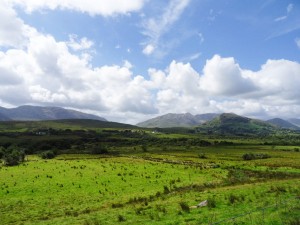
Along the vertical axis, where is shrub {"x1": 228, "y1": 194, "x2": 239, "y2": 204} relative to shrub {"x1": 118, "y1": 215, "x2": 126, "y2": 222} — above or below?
above

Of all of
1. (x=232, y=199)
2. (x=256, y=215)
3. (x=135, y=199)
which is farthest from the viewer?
(x=135, y=199)

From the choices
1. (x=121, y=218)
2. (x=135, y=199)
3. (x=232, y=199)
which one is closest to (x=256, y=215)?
(x=232, y=199)

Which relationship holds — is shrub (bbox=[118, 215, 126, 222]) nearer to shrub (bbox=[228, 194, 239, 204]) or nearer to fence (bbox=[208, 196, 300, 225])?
fence (bbox=[208, 196, 300, 225])

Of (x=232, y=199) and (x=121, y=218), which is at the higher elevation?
(x=232, y=199)

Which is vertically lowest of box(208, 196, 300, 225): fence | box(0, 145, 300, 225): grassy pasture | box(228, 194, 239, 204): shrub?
box(0, 145, 300, 225): grassy pasture

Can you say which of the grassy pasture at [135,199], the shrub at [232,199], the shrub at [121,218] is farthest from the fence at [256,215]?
the shrub at [121,218]

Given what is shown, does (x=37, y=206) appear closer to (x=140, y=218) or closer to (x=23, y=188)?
(x=23, y=188)

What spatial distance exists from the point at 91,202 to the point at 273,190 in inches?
935

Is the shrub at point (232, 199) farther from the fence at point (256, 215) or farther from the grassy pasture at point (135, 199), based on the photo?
the fence at point (256, 215)

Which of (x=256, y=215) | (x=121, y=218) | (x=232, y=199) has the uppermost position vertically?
(x=256, y=215)

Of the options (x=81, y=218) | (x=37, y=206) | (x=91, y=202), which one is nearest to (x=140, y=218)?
(x=81, y=218)

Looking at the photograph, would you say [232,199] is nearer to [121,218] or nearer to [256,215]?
[256,215]

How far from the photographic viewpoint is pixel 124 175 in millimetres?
70000

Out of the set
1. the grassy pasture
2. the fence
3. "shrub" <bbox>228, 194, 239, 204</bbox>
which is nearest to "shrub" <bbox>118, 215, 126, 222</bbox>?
the grassy pasture
